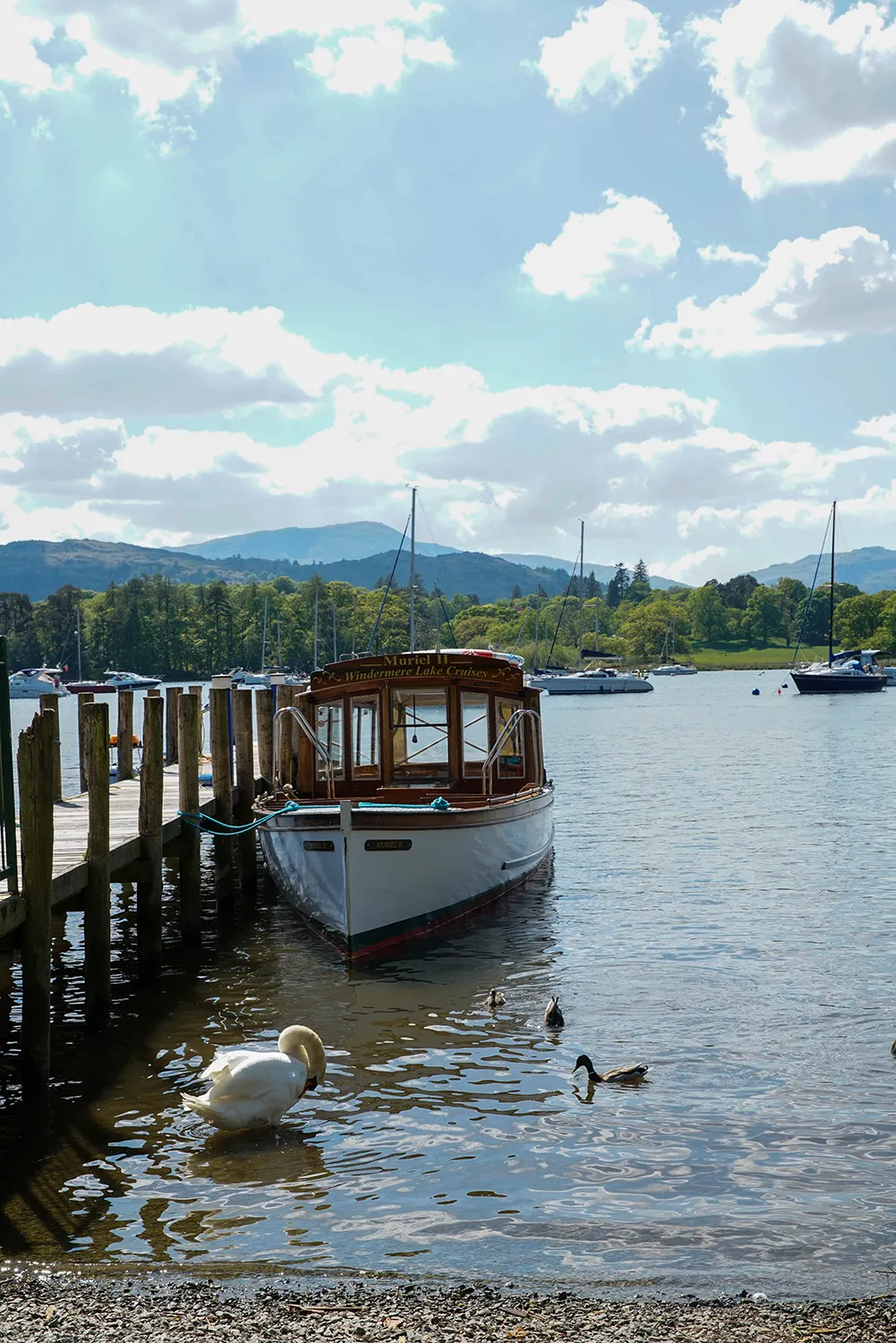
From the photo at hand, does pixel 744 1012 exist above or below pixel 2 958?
below

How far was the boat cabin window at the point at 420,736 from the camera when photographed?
18.3m

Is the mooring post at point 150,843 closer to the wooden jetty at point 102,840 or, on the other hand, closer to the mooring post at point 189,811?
the wooden jetty at point 102,840

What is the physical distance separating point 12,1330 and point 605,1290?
319cm

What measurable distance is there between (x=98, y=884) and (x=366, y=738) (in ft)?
22.6

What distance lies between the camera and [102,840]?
12344 millimetres

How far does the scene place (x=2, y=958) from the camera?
1052 centimetres

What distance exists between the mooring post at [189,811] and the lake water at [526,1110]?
0.71m

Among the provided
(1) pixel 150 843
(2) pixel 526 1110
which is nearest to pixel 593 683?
(1) pixel 150 843

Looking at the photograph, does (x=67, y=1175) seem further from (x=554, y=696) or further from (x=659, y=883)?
(x=554, y=696)

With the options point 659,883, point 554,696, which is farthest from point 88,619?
point 659,883

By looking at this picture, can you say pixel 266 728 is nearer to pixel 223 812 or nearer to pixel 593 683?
pixel 223 812

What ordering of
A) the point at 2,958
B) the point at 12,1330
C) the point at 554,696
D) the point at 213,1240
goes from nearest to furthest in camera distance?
the point at 12,1330, the point at 213,1240, the point at 2,958, the point at 554,696

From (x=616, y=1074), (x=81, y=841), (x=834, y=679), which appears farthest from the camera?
(x=834, y=679)

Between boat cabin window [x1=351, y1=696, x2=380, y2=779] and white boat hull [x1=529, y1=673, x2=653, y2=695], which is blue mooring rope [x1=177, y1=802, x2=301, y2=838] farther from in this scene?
white boat hull [x1=529, y1=673, x2=653, y2=695]
